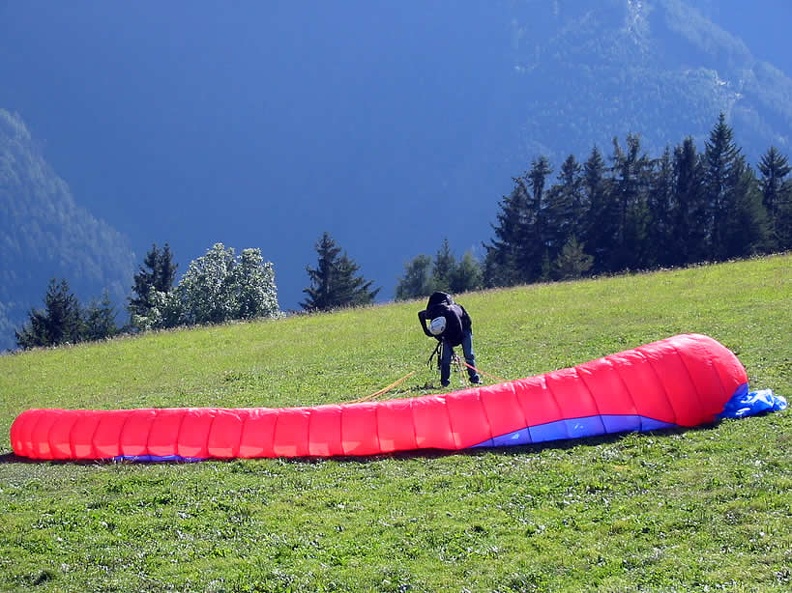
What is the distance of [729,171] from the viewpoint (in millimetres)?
75875

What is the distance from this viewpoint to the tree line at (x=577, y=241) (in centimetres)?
6256

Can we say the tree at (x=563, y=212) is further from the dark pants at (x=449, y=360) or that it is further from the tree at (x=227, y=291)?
the dark pants at (x=449, y=360)

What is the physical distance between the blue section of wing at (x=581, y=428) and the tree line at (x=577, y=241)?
1834 inches

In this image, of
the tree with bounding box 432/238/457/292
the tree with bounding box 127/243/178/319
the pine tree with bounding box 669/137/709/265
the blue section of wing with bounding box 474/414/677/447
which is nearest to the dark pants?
the blue section of wing with bounding box 474/414/677/447

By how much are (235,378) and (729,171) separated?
59.2m

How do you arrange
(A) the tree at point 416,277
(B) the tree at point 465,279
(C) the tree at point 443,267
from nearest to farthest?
(B) the tree at point 465,279 → (C) the tree at point 443,267 → (A) the tree at point 416,277

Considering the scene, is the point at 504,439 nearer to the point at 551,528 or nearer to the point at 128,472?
the point at 551,528

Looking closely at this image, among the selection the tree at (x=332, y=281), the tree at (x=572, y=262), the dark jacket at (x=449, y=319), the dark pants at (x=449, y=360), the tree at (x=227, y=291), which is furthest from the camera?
the tree at (x=332, y=281)

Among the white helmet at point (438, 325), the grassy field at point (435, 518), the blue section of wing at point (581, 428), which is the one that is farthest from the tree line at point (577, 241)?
the blue section of wing at point (581, 428)

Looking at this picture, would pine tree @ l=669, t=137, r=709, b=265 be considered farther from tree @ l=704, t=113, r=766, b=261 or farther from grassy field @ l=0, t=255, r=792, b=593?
grassy field @ l=0, t=255, r=792, b=593

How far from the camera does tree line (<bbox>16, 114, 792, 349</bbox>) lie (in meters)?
62.6

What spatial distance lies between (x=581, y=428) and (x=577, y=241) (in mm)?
64592

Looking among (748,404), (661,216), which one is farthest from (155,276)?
(748,404)

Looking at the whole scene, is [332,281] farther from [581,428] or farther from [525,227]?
[581,428]
